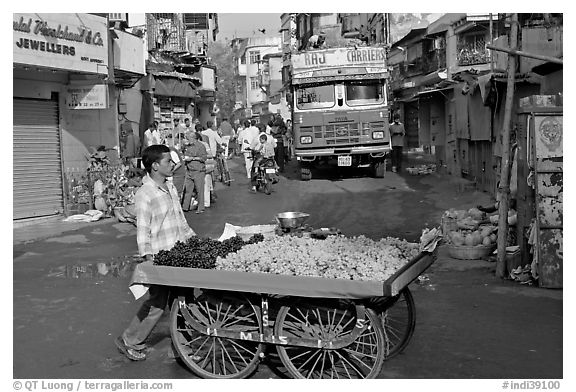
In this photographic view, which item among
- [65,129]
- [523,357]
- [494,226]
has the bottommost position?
[523,357]

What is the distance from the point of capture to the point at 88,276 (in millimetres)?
8844

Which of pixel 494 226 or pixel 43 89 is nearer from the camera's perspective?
pixel 494 226

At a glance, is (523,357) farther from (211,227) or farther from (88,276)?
(211,227)

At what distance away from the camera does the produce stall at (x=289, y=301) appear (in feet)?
15.0

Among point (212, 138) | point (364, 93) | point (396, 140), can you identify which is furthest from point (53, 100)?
point (396, 140)

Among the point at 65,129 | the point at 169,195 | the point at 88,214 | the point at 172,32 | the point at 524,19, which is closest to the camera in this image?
the point at 169,195

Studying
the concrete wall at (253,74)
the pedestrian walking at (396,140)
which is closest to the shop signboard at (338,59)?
the pedestrian walking at (396,140)

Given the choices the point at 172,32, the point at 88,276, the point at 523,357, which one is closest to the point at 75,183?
the point at 88,276

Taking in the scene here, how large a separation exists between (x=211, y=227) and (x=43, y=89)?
5.08 metres

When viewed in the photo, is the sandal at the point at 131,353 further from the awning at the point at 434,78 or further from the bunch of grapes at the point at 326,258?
the awning at the point at 434,78

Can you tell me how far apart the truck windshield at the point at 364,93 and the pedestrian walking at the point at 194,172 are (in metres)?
5.36

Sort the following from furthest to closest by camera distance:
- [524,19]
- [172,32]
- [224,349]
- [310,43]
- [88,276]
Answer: [172,32]
[310,43]
[524,19]
[88,276]
[224,349]

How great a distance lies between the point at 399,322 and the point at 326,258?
1476 millimetres

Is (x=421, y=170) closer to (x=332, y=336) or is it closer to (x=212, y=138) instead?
(x=212, y=138)
